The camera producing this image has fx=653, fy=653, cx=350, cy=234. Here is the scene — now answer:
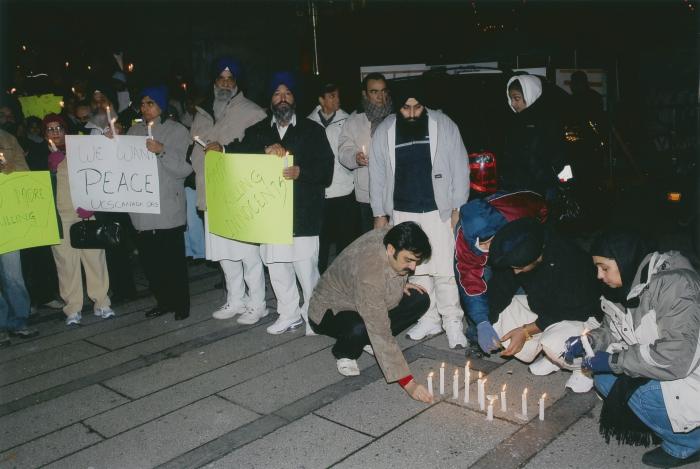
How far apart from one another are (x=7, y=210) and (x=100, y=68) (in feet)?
20.8

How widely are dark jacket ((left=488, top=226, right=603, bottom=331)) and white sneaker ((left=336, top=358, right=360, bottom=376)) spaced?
1.32 metres

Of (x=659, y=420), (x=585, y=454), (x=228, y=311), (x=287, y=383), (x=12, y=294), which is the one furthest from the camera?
(x=228, y=311)

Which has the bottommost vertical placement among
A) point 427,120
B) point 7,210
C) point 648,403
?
point 648,403

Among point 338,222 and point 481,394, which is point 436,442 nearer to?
point 481,394

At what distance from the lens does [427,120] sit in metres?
4.92

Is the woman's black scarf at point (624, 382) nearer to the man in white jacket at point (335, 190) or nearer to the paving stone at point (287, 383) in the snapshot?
the paving stone at point (287, 383)

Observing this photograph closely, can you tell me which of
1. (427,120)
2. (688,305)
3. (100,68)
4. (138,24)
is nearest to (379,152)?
(427,120)

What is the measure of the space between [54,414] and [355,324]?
2070mm

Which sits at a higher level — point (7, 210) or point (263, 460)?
point (7, 210)

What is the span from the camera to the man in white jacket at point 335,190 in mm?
6145

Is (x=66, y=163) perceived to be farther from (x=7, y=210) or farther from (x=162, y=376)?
(x=162, y=376)

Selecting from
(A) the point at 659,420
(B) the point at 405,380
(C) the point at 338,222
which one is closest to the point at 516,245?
(B) the point at 405,380

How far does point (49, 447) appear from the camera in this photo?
3.85 meters

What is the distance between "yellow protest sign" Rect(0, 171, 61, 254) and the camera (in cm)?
541
